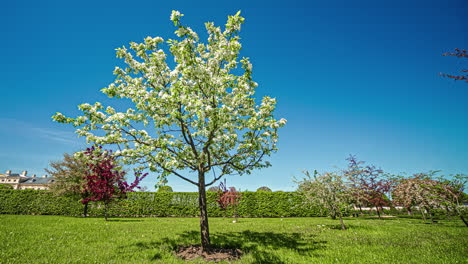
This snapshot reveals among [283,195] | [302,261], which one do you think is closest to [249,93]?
[302,261]

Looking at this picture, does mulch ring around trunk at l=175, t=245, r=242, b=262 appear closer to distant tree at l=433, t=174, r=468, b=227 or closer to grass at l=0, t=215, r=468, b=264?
grass at l=0, t=215, r=468, b=264

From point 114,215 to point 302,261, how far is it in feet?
79.3

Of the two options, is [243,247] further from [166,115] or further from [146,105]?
[146,105]

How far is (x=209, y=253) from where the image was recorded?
6.16m

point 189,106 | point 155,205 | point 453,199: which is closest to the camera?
point 189,106

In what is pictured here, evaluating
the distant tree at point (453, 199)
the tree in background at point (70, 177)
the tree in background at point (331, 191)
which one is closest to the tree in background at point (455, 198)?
the distant tree at point (453, 199)

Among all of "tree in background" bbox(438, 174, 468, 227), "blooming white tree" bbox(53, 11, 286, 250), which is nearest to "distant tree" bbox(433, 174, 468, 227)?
"tree in background" bbox(438, 174, 468, 227)

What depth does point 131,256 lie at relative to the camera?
5762mm

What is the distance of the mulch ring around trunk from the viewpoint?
19.0 ft

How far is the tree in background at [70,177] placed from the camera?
1823 centimetres

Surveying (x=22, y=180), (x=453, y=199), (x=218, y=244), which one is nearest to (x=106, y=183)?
(x=218, y=244)

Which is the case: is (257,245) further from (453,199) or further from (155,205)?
(155,205)

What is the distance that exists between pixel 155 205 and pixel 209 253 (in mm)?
19912

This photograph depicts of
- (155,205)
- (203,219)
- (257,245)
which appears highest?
(203,219)
